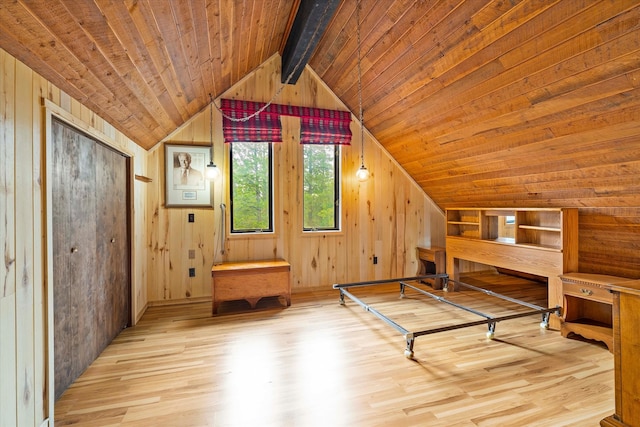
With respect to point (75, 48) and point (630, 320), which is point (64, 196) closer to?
point (75, 48)

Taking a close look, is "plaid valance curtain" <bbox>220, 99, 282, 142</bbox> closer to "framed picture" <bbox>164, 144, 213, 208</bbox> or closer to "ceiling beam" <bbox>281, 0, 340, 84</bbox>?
"framed picture" <bbox>164, 144, 213, 208</bbox>

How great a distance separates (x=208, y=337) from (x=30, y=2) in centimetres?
261

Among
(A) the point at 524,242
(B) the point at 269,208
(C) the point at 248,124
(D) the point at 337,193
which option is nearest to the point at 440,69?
(D) the point at 337,193

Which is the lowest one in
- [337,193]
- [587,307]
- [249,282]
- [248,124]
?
[587,307]

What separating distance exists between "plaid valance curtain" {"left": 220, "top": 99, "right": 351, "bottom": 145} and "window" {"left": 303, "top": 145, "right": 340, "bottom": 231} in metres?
0.18

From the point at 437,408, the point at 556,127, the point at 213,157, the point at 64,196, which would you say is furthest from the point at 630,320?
the point at 213,157

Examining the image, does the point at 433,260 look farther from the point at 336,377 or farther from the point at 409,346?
the point at 336,377

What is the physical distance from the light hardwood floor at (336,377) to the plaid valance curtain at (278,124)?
2.47 meters

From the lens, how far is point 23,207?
133 cm

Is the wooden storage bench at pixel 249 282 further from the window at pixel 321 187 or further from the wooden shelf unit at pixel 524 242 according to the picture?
the wooden shelf unit at pixel 524 242

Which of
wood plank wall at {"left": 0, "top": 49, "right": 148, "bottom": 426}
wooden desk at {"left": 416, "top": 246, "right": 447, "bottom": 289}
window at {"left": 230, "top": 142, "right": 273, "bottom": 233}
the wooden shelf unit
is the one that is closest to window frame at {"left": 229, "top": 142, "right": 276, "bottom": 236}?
window at {"left": 230, "top": 142, "right": 273, "bottom": 233}

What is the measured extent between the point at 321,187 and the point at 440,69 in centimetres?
224

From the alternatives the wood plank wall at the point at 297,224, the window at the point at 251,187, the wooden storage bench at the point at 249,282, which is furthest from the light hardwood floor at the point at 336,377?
Result: the window at the point at 251,187

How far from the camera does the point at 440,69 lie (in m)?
2.66
